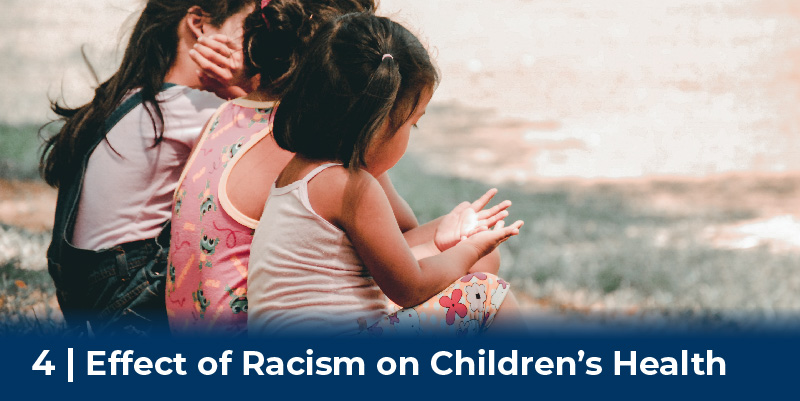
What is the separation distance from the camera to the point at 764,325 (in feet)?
11.5

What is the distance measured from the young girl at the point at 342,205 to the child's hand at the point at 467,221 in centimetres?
31

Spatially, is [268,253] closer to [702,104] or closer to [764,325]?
[764,325]

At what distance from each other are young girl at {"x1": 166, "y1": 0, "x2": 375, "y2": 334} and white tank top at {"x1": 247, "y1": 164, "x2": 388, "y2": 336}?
0.44 feet

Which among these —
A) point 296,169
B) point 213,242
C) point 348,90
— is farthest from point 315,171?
point 213,242

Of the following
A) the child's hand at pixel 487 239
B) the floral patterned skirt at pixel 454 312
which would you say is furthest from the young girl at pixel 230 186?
the child's hand at pixel 487 239

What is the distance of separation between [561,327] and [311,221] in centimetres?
168

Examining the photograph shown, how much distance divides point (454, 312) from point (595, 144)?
474cm

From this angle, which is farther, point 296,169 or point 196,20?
point 196,20

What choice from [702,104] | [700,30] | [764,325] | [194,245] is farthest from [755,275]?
[700,30]

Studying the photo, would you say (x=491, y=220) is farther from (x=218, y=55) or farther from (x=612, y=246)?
(x=612, y=246)

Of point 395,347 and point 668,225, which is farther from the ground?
point 668,225

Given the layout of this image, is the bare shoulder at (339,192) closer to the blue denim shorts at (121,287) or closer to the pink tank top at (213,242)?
the pink tank top at (213,242)

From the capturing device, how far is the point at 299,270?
2.06 m

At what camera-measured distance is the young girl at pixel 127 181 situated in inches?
97.1
